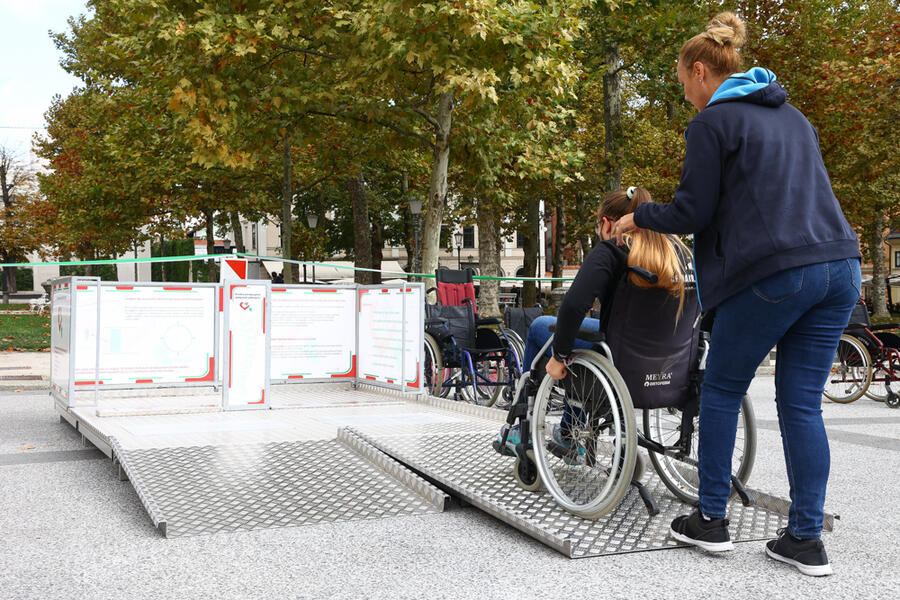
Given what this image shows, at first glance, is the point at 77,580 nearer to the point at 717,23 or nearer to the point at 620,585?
the point at 620,585

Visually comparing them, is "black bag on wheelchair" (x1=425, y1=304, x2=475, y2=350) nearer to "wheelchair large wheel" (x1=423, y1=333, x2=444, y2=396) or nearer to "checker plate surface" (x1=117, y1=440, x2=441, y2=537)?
"wheelchair large wheel" (x1=423, y1=333, x2=444, y2=396)

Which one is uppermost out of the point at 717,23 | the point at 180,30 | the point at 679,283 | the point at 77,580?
the point at 180,30

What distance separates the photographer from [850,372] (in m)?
10.1

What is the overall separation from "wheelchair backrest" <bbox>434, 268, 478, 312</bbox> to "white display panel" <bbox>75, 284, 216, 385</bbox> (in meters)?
3.21

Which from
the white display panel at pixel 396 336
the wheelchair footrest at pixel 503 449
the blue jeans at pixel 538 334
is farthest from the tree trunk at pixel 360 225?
the wheelchair footrest at pixel 503 449

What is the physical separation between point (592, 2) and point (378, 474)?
11.7 meters

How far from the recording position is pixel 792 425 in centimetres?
342

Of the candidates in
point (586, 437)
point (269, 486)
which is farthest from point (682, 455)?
point (269, 486)

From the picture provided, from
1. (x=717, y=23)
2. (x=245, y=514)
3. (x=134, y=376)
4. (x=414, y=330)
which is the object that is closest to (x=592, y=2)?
(x=414, y=330)

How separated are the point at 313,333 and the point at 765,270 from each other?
691cm

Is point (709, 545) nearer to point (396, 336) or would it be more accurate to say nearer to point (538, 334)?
point (538, 334)

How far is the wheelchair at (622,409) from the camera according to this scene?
3.76 meters

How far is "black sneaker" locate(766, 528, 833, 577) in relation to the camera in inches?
131

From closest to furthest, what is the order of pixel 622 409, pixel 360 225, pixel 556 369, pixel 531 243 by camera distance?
pixel 622 409
pixel 556 369
pixel 360 225
pixel 531 243
